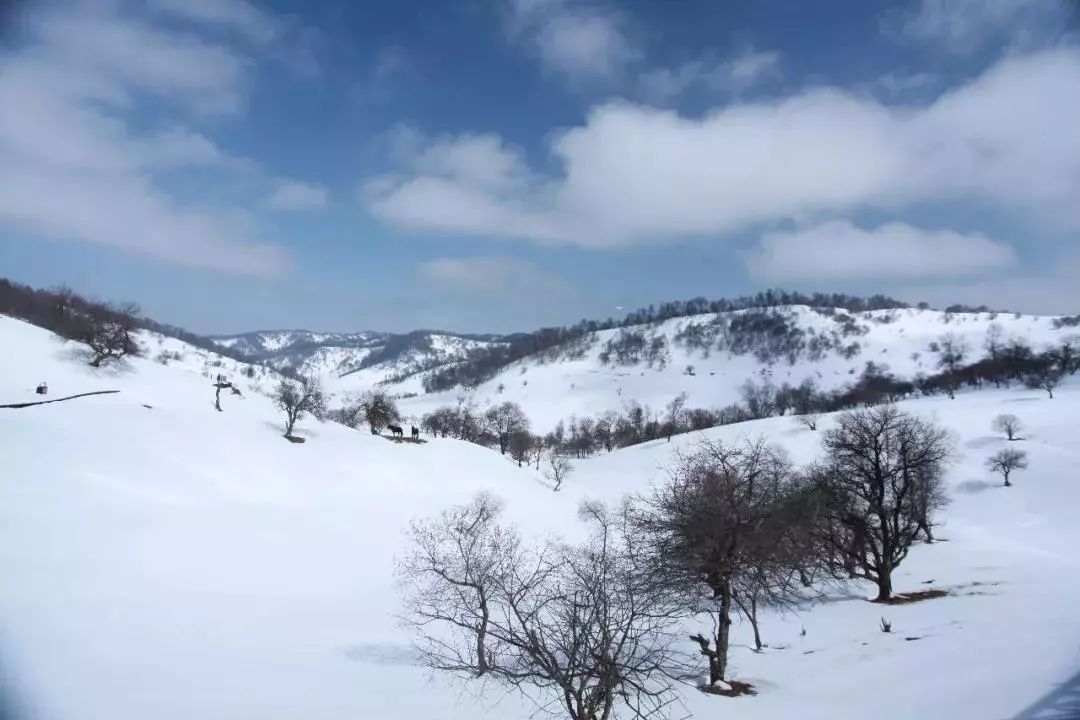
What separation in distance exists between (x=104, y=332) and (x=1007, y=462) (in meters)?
88.4

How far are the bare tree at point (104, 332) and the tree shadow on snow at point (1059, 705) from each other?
55.8 meters

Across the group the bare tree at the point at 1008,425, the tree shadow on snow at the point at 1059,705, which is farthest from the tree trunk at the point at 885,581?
the bare tree at the point at 1008,425

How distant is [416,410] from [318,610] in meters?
158

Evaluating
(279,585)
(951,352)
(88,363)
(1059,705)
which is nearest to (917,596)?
(1059,705)

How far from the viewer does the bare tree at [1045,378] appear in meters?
99.2

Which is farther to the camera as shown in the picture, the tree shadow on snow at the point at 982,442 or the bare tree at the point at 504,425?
the bare tree at the point at 504,425

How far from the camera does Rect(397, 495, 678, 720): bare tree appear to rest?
9.18 meters

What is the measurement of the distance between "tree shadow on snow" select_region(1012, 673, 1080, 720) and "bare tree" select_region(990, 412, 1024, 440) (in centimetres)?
8046

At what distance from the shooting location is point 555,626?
12.9m

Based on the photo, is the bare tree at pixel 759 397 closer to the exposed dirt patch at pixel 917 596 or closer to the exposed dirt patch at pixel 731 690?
the exposed dirt patch at pixel 917 596

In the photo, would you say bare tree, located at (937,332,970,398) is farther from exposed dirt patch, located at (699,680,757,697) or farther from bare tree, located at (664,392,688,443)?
exposed dirt patch, located at (699,680,757,697)

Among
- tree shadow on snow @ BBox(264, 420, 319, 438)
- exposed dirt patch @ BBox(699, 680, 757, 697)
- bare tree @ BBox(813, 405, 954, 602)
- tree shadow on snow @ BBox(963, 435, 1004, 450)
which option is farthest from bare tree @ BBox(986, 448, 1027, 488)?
tree shadow on snow @ BBox(264, 420, 319, 438)

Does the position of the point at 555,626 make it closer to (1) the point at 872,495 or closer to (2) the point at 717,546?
(2) the point at 717,546

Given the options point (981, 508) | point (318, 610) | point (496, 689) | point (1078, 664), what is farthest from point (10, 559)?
point (981, 508)
